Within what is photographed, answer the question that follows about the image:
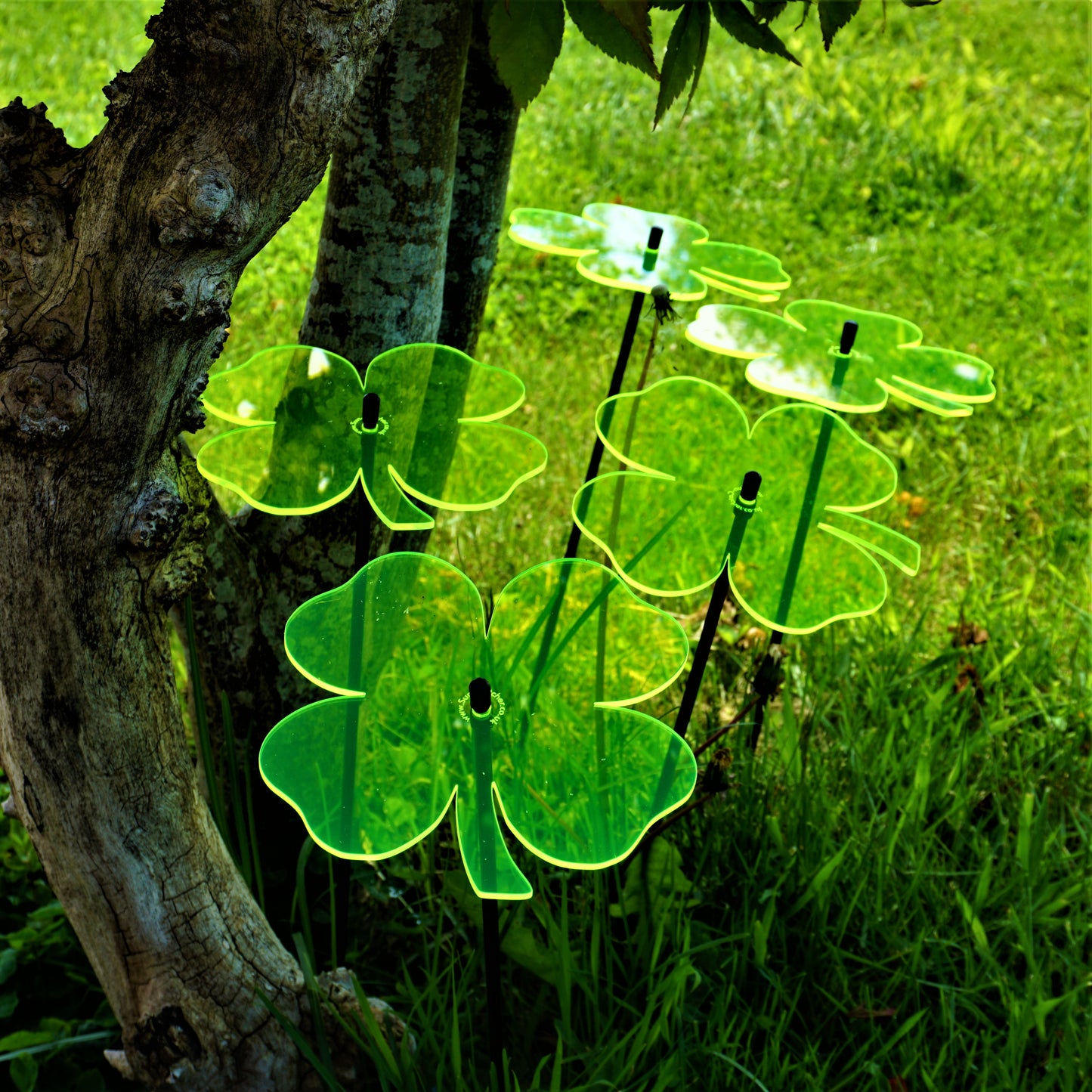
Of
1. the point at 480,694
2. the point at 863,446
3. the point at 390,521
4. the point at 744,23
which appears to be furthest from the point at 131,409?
the point at 863,446

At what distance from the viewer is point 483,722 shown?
3.32ft

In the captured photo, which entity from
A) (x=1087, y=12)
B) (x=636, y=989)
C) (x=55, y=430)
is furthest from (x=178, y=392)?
(x=1087, y=12)

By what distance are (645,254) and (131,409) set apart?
767 mm

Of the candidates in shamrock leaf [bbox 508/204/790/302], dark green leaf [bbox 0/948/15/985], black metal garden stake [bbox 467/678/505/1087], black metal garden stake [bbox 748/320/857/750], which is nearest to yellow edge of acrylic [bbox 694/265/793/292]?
shamrock leaf [bbox 508/204/790/302]

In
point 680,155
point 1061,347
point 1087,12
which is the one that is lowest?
point 1061,347

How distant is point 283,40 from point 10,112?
0.96ft

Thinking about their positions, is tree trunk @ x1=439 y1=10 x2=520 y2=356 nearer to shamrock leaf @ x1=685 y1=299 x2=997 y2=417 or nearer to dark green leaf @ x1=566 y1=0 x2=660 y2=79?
dark green leaf @ x1=566 y1=0 x2=660 y2=79

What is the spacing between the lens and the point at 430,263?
5.00ft

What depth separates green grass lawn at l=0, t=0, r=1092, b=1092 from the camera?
1575 mm

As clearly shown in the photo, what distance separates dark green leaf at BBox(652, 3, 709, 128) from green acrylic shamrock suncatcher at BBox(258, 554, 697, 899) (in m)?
0.55

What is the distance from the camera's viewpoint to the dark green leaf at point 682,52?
1.20m

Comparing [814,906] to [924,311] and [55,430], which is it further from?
[924,311]

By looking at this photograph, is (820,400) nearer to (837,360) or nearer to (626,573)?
(837,360)

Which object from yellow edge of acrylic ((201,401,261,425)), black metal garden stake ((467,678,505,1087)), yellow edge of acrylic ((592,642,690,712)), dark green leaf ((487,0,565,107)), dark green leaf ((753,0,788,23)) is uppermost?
dark green leaf ((753,0,788,23))
